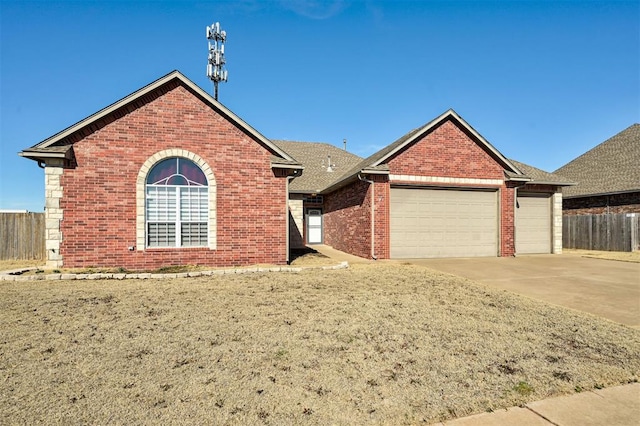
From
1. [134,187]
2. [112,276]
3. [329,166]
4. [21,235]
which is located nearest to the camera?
[112,276]

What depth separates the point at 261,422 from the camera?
285cm

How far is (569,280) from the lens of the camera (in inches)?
377

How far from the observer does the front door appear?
22625 mm

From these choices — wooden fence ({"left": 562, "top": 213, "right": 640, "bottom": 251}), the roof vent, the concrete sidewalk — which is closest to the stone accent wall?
the concrete sidewalk

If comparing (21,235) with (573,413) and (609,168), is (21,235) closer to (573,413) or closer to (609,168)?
(573,413)

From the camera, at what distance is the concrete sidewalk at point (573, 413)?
2.87 metres

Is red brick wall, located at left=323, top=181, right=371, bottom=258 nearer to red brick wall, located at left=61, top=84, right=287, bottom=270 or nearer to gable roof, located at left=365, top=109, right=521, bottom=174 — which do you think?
gable roof, located at left=365, top=109, right=521, bottom=174

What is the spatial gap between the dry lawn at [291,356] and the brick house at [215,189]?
3632mm

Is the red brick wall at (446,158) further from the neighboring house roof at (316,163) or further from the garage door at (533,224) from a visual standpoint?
the neighboring house roof at (316,163)

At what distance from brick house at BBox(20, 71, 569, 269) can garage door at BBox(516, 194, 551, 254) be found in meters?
1.90

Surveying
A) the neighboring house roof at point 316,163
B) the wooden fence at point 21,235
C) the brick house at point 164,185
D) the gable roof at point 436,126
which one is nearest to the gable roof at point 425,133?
the gable roof at point 436,126

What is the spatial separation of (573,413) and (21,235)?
17551mm

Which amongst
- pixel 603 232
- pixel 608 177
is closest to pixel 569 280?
pixel 603 232

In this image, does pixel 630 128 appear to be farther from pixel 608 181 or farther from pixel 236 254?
pixel 236 254
